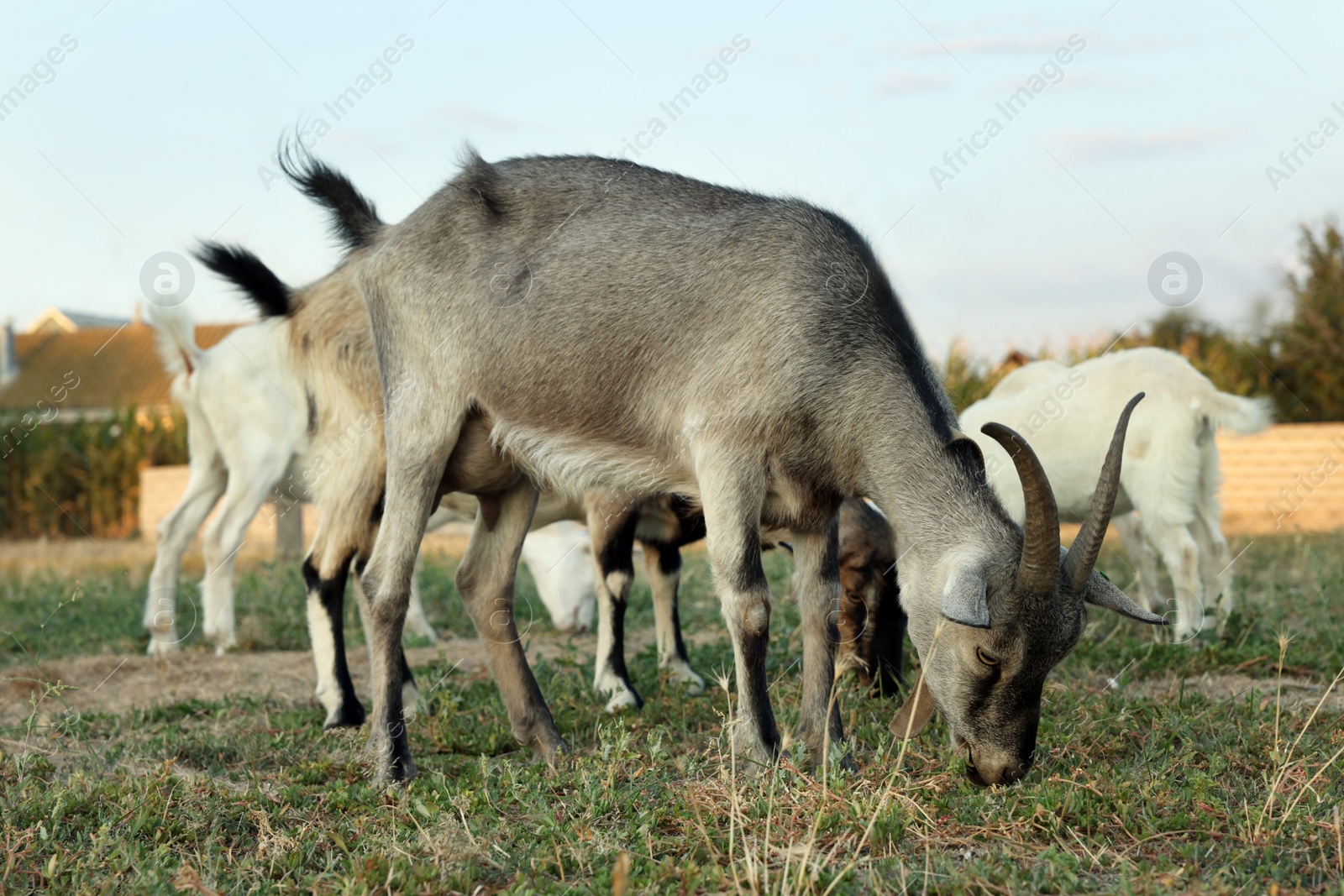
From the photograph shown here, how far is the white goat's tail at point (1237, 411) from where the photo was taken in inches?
279

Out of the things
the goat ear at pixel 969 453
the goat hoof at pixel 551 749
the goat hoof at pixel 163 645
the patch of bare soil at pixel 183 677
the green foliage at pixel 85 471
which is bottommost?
the green foliage at pixel 85 471

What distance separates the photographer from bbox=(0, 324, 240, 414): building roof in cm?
3591

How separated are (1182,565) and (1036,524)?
3.99m

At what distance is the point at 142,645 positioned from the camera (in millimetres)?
8641

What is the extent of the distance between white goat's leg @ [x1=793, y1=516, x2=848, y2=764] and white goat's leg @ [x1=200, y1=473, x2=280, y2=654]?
536 cm

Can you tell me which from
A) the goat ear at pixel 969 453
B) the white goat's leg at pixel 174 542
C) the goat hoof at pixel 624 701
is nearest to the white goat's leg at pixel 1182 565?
the goat hoof at pixel 624 701

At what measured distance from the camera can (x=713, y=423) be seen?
4285 millimetres

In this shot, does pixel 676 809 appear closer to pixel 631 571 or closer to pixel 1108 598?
pixel 1108 598

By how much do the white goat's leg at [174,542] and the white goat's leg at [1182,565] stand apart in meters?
6.56

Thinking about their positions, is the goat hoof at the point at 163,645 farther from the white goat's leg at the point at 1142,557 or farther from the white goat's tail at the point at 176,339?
the white goat's leg at the point at 1142,557

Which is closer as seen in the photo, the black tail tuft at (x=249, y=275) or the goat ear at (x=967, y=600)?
the goat ear at (x=967, y=600)

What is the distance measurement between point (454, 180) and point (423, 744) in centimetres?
249

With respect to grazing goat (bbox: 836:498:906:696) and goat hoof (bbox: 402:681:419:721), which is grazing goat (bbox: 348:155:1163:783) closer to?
goat hoof (bbox: 402:681:419:721)

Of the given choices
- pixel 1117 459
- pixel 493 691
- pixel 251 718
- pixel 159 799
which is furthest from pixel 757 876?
pixel 251 718
